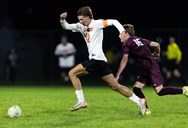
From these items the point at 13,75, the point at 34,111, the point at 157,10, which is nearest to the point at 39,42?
the point at 13,75

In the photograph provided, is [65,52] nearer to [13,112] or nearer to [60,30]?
[60,30]

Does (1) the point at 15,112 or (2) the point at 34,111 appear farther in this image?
(2) the point at 34,111

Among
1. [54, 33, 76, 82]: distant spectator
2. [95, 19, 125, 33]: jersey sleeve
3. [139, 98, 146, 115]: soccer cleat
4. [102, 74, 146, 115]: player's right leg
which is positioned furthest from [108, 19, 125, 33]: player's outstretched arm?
[54, 33, 76, 82]: distant spectator

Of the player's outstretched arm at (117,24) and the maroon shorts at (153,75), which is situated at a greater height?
the player's outstretched arm at (117,24)

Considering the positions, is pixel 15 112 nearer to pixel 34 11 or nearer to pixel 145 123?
pixel 145 123

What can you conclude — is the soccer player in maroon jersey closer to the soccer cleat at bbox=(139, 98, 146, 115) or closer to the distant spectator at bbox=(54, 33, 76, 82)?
the soccer cleat at bbox=(139, 98, 146, 115)

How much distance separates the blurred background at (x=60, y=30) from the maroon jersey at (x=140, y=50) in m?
15.3

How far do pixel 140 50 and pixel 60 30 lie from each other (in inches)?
742

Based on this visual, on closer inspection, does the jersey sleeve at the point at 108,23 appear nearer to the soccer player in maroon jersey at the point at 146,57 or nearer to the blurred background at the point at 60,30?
the soccer player in maroon jersey at the point at 146,57

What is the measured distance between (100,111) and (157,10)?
2518cm

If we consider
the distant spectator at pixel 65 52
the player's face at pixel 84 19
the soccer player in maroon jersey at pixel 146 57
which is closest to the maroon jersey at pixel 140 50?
the soccer player in maroon jersey at pixel 146 57

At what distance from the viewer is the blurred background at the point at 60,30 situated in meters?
29.9

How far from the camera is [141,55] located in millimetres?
12375

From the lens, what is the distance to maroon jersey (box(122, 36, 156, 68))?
1223 centimetres
